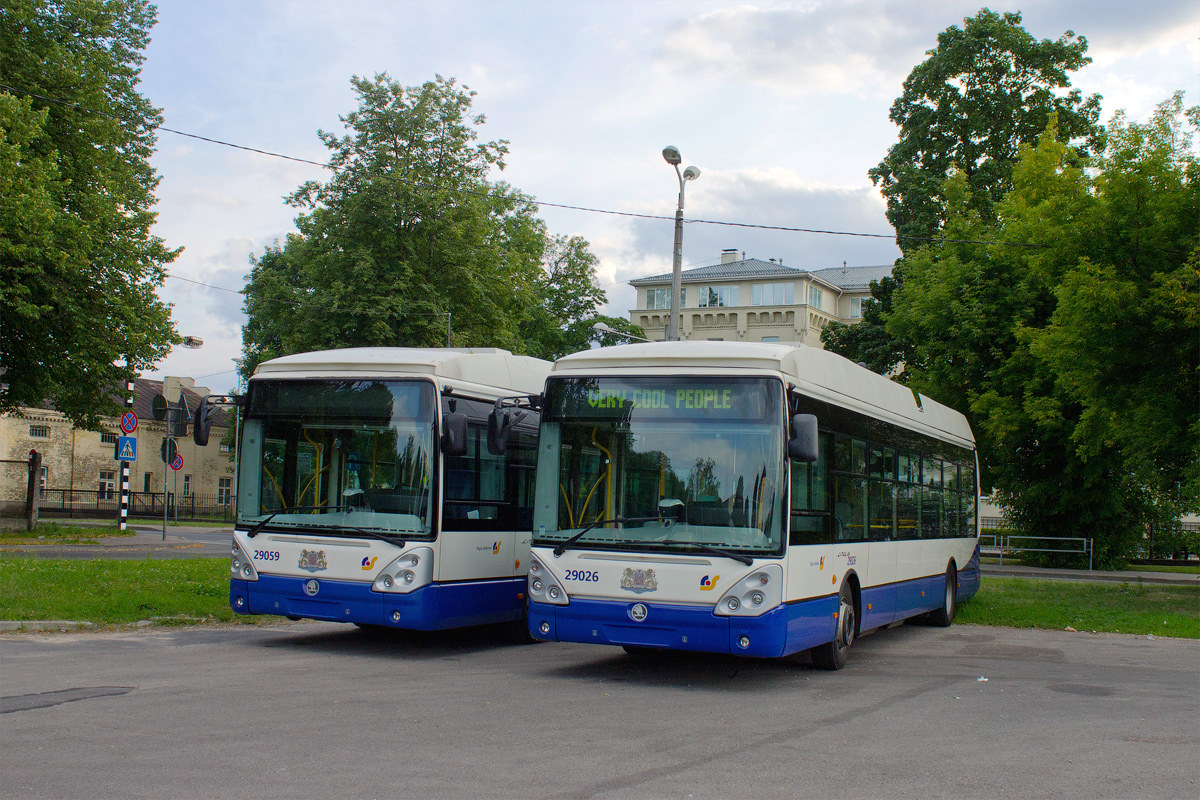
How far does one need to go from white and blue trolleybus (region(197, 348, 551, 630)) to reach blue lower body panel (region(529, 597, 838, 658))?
4.93 ft

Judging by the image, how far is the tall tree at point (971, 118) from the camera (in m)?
39.3

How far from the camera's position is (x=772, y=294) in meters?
87.4

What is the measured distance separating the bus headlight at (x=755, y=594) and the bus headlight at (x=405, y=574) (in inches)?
120

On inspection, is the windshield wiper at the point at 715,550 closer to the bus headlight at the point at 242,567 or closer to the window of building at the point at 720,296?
the bus headlight at the point at 242,567

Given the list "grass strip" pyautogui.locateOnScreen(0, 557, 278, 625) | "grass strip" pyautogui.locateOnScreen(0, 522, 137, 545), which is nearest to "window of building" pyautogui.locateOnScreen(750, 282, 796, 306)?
"grass strip" pyautogui.locateOnScreen(0, 522, 137, 545)

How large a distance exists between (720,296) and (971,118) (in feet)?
163

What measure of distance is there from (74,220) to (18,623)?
16903 mm

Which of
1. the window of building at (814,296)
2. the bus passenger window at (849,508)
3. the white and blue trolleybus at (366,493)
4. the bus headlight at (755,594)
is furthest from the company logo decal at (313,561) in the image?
the window of building at (814,296)

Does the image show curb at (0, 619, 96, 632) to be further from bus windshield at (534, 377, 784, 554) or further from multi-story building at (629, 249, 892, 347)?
multi-story building at (629, 249, 892, 347)

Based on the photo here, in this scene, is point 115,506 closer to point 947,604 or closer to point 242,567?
point 242,567

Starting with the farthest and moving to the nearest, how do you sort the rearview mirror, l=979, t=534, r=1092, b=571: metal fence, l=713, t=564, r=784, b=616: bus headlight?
l=979, t=534, r=1092, b=571: metal fence
the rearview mirror
l=713, t=564, r=784, b=616: bus headlight

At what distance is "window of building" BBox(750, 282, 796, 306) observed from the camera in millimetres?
86500

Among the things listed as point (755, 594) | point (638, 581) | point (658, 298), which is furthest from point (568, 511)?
point (658, 298)

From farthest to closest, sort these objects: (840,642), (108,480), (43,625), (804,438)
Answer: (108,480) < (43,625) < (840,642) < (804,438)
